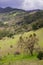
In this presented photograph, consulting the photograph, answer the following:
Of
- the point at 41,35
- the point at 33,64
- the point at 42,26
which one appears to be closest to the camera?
the point at 33,64

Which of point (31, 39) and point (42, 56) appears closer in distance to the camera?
point (42, 56)

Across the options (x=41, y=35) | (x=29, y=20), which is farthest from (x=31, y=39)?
(x=29, y=20)

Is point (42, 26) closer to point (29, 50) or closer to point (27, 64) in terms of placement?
point (29, 50)

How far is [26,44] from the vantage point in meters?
57.5

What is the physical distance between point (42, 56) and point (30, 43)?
1129 cm

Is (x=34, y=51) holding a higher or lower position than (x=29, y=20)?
lower

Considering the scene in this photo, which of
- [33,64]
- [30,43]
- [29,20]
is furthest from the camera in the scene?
[29,20]

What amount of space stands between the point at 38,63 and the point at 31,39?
61.4 ft

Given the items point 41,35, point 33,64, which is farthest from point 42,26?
point 33,64

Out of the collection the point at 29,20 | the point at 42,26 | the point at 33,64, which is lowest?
the point at 33,64

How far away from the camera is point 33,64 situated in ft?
129

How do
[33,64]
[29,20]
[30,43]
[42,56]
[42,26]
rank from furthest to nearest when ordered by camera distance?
[29,20], [42,26], [30,43], [42,56], [33,64]

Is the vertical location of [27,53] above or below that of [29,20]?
below

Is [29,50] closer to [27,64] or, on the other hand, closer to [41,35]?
[27,64]
